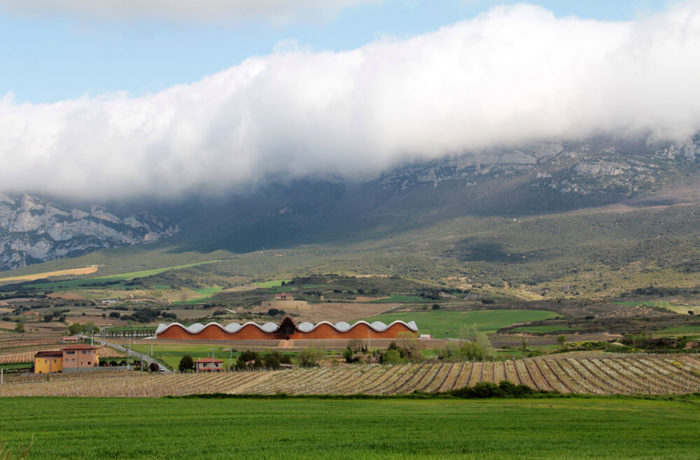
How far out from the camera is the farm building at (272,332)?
128 m

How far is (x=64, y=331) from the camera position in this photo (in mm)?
138375

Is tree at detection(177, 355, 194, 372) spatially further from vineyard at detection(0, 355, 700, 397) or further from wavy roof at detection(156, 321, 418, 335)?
wavy roof at detection(156, 321, 418, 335)

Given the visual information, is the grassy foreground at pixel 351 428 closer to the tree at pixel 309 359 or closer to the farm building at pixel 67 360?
the farm building at pixel 67 360

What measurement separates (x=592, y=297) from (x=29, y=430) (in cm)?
17660

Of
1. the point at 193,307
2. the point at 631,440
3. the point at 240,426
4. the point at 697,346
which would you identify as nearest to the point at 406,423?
the point at 240,426

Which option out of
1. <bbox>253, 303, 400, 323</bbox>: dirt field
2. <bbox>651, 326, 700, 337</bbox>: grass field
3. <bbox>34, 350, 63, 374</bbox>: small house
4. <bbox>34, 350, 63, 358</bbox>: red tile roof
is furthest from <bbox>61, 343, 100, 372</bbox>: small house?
<bbox>651, 326, 700, 337</bbox>: grass field

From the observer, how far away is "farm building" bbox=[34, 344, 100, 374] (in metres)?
84.7

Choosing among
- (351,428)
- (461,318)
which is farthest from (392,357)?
(461,318)

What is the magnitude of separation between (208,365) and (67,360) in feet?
54.8

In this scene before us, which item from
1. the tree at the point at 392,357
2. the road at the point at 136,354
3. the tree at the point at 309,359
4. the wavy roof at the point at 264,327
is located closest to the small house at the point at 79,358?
the road at the point at 136,354

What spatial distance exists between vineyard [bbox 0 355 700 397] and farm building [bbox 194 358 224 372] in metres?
10.6

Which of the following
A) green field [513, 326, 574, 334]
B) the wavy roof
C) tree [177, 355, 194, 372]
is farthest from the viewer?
green field [513, 326, 574, 334]

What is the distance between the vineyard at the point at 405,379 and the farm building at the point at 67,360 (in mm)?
7761

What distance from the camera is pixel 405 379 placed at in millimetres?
66938
